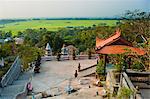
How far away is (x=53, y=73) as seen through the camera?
18422 millimetres

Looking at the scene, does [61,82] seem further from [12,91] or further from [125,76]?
[125,76]

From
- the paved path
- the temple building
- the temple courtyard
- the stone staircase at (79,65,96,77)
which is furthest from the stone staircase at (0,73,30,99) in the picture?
the temple building

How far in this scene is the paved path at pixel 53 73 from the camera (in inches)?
641

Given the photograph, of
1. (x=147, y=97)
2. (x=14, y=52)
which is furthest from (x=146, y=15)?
(x=14, y=52)

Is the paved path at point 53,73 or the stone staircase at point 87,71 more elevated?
the stone staircase at point 87,71

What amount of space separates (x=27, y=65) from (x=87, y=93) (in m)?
9.19

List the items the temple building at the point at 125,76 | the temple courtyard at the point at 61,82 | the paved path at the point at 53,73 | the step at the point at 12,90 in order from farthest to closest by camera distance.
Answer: the paved path at the point at 53,73 < the step at the point at 12,90 < the temple courtyard at the point at 61,82 < the temple building at the point at 125,76

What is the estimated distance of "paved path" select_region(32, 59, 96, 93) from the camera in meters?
16.3

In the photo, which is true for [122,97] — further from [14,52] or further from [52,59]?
[14,52]

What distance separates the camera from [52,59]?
22.0 meters

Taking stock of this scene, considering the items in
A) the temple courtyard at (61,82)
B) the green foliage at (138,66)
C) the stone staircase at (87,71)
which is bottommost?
the temple courtyard at (61,82)

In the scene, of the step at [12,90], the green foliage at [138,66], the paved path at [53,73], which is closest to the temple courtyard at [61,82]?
the paved path at [53,73]

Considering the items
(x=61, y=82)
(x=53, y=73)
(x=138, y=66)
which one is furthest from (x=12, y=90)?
(x=138, y=66)

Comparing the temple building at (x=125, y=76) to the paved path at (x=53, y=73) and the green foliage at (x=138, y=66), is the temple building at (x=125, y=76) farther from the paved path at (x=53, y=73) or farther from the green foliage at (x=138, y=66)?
the paved path at (x=53, y=73)
